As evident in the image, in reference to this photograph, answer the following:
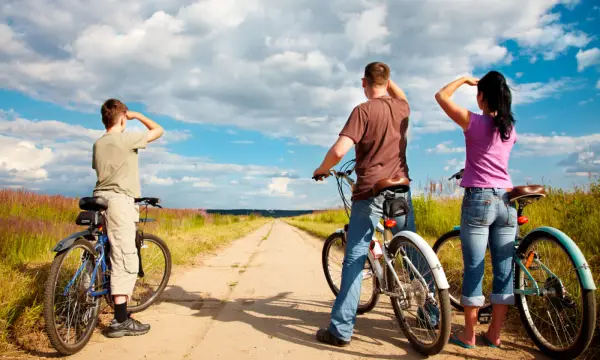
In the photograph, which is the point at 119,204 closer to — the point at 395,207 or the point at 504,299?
the point at 395,207

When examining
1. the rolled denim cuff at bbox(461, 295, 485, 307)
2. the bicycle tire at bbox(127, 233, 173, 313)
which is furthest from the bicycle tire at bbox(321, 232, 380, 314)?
the bicycle tire at bbox(127, 233, 173, 313)

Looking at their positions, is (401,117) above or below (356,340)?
above

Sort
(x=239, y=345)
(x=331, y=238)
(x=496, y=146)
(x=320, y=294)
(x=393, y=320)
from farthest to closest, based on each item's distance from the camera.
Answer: (x=320, y=294) → (x=331, y=238) → (x=393, y=320) → (x=239, y=345) → (x=496, y=146)

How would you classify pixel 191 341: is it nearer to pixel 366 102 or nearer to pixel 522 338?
pixel 366 102

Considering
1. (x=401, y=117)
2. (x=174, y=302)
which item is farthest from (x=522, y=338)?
(x=174, y=302)

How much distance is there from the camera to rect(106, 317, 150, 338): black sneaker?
12.6 ft

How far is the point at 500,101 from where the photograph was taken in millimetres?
3285

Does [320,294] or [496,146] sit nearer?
[496,146]

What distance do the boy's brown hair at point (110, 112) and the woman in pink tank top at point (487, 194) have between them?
3002 mm

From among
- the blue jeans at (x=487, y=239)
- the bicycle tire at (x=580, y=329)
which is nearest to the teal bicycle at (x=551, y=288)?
the bicycle tire at (x=580, y=329)

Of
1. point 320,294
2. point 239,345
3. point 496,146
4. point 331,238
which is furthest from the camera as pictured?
point 320,294

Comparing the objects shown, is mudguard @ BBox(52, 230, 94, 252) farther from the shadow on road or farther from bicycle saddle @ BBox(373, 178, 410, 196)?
bicycle saddle @ BBox(373, 178, 410, 196)

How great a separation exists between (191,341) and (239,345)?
456mm

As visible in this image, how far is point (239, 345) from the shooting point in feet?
11.7
